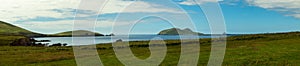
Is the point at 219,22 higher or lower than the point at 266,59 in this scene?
higher

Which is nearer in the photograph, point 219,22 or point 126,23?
point 219,22

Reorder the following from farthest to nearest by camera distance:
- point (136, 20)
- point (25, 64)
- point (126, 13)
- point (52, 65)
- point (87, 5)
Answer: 1. point (25, 64)
2. point (52, 65)
3. point (136, 20)
4. point (126, 13)
5. point (87, 5)

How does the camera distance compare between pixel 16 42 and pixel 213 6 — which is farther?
pixel 16 42

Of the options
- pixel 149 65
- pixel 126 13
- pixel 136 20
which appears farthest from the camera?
pixel 149 65

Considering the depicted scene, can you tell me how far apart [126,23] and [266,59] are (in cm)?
2051

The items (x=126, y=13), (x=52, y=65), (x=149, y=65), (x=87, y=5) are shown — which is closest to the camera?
(x=87, y=5)

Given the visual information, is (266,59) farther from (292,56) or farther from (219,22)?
(219,22)

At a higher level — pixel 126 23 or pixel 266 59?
pixel 126 23

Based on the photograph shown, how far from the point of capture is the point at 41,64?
141 ft

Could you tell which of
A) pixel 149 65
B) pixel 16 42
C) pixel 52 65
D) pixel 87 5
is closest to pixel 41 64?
pixel 52 65

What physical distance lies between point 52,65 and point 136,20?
1761 cm

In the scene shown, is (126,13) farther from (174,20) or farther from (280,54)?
(280,54)

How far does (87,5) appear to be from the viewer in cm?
2248

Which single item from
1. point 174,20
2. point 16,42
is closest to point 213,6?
point 174,20
